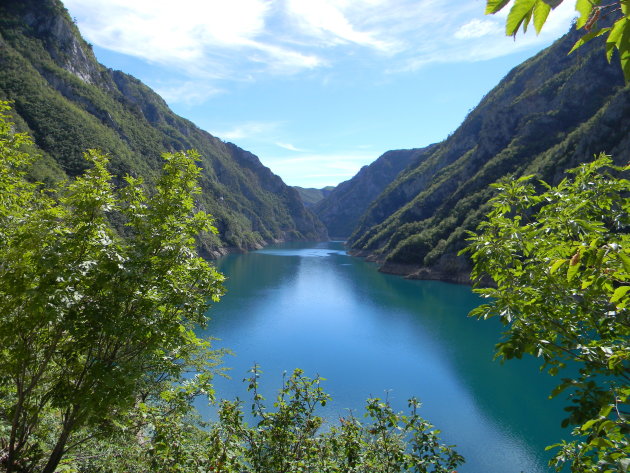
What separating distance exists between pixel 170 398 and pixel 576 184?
7.04 meters

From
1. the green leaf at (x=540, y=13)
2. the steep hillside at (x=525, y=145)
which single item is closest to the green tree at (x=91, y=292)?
the green leaf at (x=540, y=13)

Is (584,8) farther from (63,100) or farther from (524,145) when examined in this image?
(63,100)

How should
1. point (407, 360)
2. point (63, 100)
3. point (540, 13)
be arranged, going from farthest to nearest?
1. point (63, 100)
2. point (407, 360)
3. point (540, 13)

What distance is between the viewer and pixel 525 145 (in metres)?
96.8

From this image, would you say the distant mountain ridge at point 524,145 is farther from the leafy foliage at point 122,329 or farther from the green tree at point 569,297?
the leafy foliage at point 122,329

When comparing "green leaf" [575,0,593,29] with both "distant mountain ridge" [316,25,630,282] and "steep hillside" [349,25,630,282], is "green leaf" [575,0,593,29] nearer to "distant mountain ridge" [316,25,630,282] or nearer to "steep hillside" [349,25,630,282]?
"steep hillside" [349,25,630,282]

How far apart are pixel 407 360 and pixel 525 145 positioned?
86.7 metres

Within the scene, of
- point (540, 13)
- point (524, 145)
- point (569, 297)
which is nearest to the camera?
point (540, 13)

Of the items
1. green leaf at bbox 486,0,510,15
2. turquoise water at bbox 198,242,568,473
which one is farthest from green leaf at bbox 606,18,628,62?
turquoise water at bbox 198,242,568,473

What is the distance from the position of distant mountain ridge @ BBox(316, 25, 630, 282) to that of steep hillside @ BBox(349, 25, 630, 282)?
0.62 ft

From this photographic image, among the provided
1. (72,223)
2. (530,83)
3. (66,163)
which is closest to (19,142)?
(72,223)

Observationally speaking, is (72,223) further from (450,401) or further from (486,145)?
(486,145)

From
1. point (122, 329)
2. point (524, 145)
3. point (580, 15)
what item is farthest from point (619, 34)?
point (524, 145)

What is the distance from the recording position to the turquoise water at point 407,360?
21016mm
